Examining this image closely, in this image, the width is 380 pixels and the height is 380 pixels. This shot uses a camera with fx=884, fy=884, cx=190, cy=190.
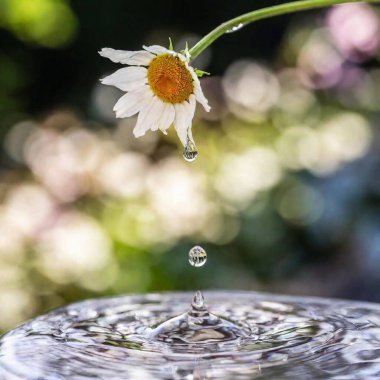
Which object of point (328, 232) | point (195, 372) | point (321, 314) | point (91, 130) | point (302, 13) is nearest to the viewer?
point (195, 372)

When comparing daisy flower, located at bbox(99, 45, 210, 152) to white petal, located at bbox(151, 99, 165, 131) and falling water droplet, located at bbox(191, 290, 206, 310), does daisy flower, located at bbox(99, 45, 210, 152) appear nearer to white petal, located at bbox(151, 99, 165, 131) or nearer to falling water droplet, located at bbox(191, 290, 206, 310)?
white petal, located at bbox(151, 99, 165, 131)

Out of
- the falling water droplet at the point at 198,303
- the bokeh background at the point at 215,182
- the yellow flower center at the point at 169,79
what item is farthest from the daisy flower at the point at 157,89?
the bokeh background at the point at 215,182

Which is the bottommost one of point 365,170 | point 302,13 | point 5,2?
point 365,170

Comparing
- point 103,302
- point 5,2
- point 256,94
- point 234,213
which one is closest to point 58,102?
point 5,2

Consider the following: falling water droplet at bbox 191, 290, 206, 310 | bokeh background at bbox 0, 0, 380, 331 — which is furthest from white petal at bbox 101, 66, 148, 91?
bokeh background at bbox 0, 0, 380, 331

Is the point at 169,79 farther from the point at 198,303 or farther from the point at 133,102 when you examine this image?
the point at 198,303

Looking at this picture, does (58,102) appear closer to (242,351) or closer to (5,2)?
(5,2)

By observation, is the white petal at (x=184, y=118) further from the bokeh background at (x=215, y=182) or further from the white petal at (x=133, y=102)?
the bokeh background at (x=215, y=182)

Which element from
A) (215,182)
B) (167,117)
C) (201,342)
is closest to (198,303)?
(201,342)
